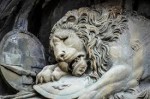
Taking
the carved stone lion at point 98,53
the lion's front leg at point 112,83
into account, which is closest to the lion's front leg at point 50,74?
the carved stone lion at point 98,53

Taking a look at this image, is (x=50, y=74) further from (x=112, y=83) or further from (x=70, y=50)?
(x=112, y=83)

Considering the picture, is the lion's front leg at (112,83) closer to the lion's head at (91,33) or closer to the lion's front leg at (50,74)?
the lion's head at (91,33)

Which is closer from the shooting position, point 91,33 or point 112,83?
point 112,83

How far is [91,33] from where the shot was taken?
9.00ft

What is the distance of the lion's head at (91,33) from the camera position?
2.69 meters

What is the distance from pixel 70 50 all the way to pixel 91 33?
124 mm

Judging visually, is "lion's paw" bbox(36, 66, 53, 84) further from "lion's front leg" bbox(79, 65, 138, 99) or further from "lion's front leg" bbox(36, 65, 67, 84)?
"lion's front leg" bbox(79, 65, 138, 99)

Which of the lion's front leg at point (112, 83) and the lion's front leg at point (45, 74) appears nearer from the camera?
the lion's front leg at point (112, 83)

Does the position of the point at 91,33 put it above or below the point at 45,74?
above

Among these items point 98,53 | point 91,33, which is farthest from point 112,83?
point 91,33

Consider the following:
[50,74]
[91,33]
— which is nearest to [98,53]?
[91,33]

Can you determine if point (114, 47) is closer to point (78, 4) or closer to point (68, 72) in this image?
point (68, 72)

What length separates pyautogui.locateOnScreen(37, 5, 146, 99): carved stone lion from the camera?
2.63 meters

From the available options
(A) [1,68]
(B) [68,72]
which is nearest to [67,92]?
(B) [68,72]
